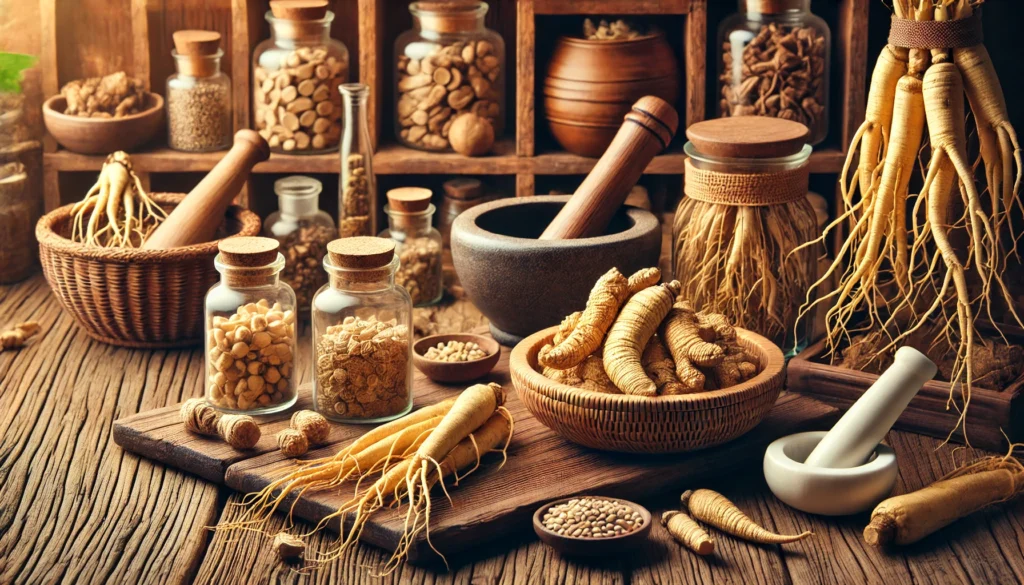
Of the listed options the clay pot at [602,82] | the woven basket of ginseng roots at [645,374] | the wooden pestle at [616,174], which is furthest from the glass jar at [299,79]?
the woven basket of ginseng roots at [645,374]

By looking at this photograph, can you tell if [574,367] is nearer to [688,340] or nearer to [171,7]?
[688,340]

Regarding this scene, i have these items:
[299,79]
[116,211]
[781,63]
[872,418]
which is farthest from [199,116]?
[872,418]

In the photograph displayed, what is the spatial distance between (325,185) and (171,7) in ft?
1.87

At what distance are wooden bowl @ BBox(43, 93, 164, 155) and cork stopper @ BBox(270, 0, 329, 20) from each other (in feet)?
1.22

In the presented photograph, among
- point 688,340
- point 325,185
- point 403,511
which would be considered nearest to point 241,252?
point 403,511

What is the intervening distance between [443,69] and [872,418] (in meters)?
1.43

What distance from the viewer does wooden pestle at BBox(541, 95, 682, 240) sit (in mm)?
2537

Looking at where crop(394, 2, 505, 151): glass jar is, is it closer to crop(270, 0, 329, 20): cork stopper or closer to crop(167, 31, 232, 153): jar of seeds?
crop(270, 0, 329, 20): cork stopper

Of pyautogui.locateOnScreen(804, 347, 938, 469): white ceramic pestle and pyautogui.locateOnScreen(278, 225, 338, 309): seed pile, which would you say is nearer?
pyautogui.locateOnScreen(804, 347, 938, 469): white ceramic pestle

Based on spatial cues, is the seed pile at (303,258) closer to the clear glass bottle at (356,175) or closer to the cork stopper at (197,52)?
the clear glass bottle at (356,175)

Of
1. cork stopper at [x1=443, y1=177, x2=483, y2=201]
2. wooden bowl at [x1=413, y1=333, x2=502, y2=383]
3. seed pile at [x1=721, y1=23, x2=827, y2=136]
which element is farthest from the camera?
cork stopper at [x1=443, y1=177, x2=483, y2=201]

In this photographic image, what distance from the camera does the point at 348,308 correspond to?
2.24 metres

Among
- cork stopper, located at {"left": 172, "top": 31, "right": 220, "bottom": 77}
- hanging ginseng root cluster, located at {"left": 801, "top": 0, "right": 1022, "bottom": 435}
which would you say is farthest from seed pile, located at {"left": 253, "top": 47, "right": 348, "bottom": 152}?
hanging ginseng root cluster, located at {"left": 801, "top": 0, "right": 1022, "bottom": 435}

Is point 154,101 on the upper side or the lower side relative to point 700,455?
upper
